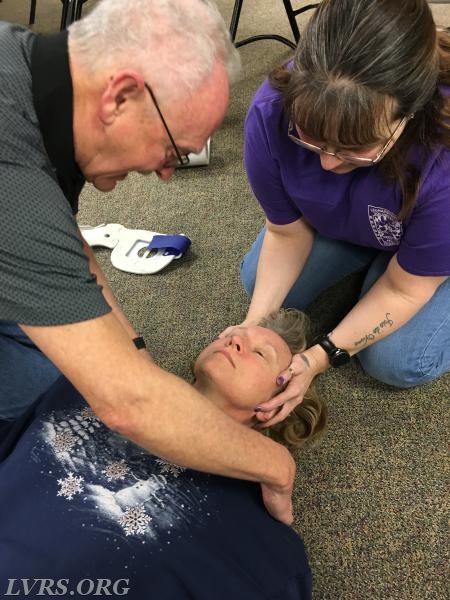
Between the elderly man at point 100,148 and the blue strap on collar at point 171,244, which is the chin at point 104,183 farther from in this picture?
the blue strap on collar at point 171,244

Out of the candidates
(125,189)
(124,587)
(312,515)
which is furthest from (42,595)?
(125,189)

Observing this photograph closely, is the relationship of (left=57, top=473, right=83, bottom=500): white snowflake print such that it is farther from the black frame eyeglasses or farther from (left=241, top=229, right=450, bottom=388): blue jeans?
(left=241, top=229, right=450, bottom=388): blue jeans

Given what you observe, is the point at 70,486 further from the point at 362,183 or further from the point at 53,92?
the point at 362,183

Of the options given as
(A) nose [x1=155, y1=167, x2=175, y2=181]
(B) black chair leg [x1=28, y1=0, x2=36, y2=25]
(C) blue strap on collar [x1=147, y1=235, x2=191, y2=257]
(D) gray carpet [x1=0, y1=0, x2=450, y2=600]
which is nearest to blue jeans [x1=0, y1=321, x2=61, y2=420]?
(D) gray carpet [x1=0, y1=0, x2=450, y2=600]

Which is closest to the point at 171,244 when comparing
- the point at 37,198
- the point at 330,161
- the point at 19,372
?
the point at 19,372

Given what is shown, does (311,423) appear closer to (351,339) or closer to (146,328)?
(351,339)

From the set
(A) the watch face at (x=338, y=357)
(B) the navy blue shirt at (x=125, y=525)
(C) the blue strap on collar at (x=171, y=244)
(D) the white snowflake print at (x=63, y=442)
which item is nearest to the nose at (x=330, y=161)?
(A) the watch face at (x=338, y=357)

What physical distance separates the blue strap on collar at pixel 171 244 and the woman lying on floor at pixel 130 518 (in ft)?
2.88

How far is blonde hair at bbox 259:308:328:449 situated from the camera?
1371mm

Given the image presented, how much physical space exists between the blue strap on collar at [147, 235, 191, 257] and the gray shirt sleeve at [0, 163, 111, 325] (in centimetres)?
127

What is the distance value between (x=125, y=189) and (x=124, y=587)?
186 centimetres

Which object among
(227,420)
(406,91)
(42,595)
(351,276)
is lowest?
(351,276)

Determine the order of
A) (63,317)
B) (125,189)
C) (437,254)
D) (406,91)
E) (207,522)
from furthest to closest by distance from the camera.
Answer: (125,189) → (437,254) → (207,522) → (406,91) → (63,317)

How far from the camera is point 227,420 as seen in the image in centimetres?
92
